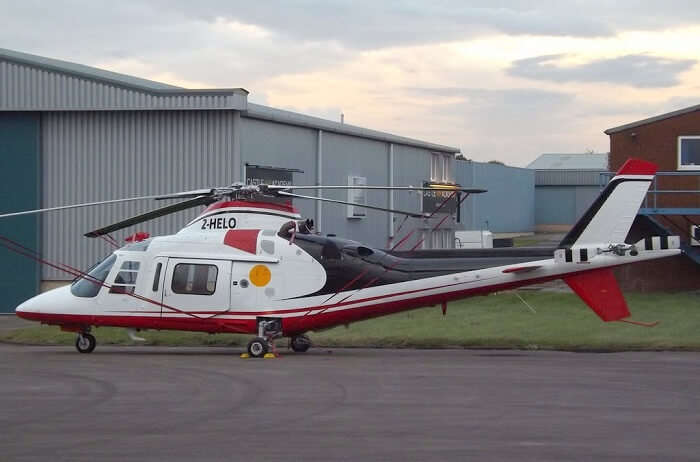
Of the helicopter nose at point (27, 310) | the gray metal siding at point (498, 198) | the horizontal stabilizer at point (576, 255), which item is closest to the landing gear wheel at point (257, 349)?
the helicopter nose at point (27, 310)

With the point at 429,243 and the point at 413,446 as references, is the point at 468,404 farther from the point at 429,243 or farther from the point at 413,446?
the point at 429,243

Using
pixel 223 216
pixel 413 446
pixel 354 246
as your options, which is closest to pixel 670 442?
pixel 413 446

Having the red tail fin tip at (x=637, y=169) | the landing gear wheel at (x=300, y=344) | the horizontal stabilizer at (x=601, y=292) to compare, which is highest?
the red tail fin tip at (x=637, y=169)

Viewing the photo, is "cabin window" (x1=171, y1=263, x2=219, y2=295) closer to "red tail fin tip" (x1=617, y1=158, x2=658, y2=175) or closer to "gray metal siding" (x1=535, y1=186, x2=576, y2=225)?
"red tail fin tip" (x1=617, y1=158, x2=658, y2=175)

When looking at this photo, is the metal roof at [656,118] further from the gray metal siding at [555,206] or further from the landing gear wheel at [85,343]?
the gray metal siding at [555,206]

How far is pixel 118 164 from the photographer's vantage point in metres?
28.1

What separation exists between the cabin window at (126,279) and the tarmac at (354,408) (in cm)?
160

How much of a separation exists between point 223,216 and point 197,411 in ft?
22.9

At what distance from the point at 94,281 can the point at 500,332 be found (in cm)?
820

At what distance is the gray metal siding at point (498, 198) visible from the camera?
2288 inches

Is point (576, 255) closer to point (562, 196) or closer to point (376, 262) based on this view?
point (376, 262)

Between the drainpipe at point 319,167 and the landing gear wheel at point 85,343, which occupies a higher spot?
the drainpipe at point 319,167

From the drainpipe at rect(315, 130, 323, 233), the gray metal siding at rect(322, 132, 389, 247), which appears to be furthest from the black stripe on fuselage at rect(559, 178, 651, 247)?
the gray metal siding at rect(322, 132, 389, 247)

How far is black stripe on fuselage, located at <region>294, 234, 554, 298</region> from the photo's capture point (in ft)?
57.4
